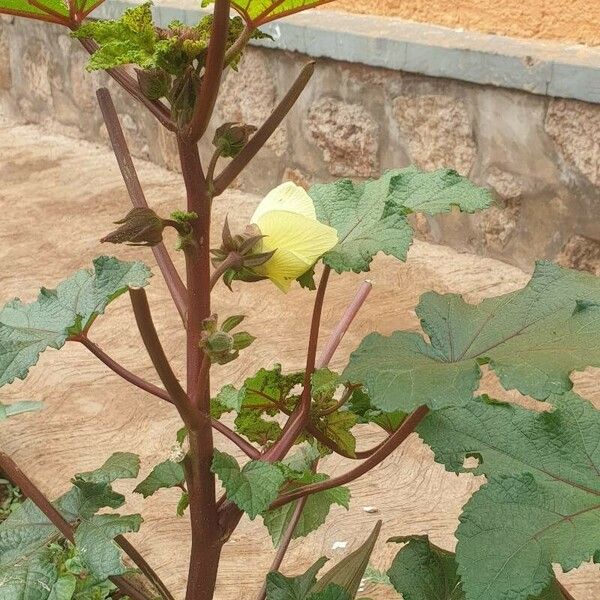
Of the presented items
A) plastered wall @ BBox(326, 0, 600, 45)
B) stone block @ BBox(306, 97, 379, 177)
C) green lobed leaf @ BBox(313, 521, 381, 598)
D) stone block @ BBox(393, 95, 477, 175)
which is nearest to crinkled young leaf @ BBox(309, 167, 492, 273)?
green lobed leaf @ BBox(313, 521, 381, 598)

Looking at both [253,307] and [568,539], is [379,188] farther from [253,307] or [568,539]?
[253,307]

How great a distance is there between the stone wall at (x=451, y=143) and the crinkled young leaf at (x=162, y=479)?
2.22 meters

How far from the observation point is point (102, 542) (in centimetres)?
92

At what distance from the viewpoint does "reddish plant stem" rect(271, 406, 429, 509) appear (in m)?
0.84

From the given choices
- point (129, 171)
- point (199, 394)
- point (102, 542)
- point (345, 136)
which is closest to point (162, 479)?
point (102, 542)

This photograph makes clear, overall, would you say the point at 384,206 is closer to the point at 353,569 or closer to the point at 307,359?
the point at 307,359

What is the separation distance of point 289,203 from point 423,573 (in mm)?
396

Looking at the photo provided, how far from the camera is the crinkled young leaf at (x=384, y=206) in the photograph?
2.71ft

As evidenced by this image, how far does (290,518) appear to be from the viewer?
1.23 meters

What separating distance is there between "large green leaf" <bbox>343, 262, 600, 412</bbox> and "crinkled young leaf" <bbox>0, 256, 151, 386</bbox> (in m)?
0.19

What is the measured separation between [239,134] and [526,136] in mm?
2461

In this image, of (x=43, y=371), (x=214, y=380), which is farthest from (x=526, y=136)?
(x=43, y=371)

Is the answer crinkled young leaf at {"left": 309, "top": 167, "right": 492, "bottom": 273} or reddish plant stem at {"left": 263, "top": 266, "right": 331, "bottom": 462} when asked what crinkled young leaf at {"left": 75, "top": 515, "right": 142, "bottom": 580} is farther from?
crinkled young leaf at {"left": 309, "top": 167, "right": 492, "bottom": 273}

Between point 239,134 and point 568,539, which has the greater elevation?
point 239,134
